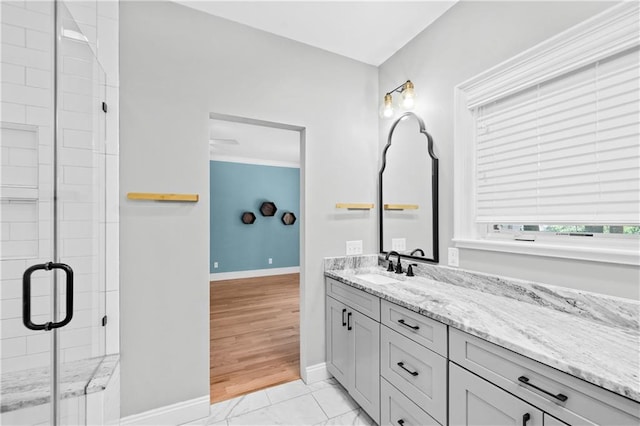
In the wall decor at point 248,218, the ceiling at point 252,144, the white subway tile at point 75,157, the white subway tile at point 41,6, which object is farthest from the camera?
the wall decor at point 248,218

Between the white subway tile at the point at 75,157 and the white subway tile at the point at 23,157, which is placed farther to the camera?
the white subway tile at the point at 75,157

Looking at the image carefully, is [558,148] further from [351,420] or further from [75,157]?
[75,157]

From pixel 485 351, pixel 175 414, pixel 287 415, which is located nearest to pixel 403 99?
pixel 485 351

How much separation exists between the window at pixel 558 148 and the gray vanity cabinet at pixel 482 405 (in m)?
0.73

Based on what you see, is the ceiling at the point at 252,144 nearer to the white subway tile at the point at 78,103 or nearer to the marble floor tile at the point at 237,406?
the white subway tile at the point at 78,103

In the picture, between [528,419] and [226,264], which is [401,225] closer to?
[528,419]

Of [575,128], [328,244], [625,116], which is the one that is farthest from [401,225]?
[625,116]

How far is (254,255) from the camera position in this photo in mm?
6039

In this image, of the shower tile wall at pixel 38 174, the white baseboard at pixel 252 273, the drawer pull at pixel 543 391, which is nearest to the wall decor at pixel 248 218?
the white baseboard at pixel 252 273

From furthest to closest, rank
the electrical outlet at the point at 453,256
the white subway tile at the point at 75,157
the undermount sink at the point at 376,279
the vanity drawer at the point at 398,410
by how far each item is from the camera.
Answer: the undermount sink at the point at 376,279
the electrical outlet at the point at 453,256
the vanity drawer at the point at 398,410
the white subway tile at the point at 75,157

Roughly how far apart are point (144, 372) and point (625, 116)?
2.83 meters

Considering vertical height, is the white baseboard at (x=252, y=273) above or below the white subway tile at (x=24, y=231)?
below

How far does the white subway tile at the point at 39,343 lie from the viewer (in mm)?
984

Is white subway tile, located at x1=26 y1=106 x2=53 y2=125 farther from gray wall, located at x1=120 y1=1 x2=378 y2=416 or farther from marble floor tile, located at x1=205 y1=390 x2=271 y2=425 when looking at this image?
marble floor tile, located at x1=205 y1=390 x2=271 y2=425
